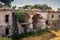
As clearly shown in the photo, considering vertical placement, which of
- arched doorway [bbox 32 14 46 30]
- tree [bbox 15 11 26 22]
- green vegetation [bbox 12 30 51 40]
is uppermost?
tree [bbox 15 11 26 22]

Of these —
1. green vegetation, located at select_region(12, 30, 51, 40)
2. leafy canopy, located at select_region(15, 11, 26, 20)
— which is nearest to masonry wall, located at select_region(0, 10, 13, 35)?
leafy canopy, located at select_region(15, 11, 26, 20)

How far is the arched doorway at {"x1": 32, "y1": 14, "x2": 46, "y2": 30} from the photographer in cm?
5045

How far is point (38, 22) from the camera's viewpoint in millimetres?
51000

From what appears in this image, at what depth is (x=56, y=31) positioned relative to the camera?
51.1 metres

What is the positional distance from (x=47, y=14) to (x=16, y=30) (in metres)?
10.1

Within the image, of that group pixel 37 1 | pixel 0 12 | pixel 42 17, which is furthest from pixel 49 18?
pixel 37 1

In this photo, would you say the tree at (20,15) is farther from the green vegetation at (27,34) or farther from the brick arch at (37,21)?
the brick arch at (37,21)

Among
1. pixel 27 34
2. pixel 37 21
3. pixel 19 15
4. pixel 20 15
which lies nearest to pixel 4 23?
pixel 19 15

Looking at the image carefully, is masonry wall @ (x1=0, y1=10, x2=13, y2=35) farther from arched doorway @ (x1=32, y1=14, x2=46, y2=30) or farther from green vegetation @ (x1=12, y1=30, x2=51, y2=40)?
arched doorway @ (x1=32, y1=14, x2=46, y2=30)

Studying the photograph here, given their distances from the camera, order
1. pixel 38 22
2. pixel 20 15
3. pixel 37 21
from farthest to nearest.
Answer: pixel 37 21
pixel 38 22
pixel 20 15

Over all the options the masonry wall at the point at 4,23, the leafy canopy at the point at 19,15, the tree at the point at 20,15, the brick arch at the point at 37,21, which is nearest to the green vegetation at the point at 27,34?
the masonry wall at the point at 4,23

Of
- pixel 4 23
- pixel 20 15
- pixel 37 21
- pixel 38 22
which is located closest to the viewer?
pixel 4 23

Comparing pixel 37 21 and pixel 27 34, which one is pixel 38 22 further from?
pixel 27 34

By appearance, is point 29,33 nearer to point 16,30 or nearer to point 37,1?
point 16,30
